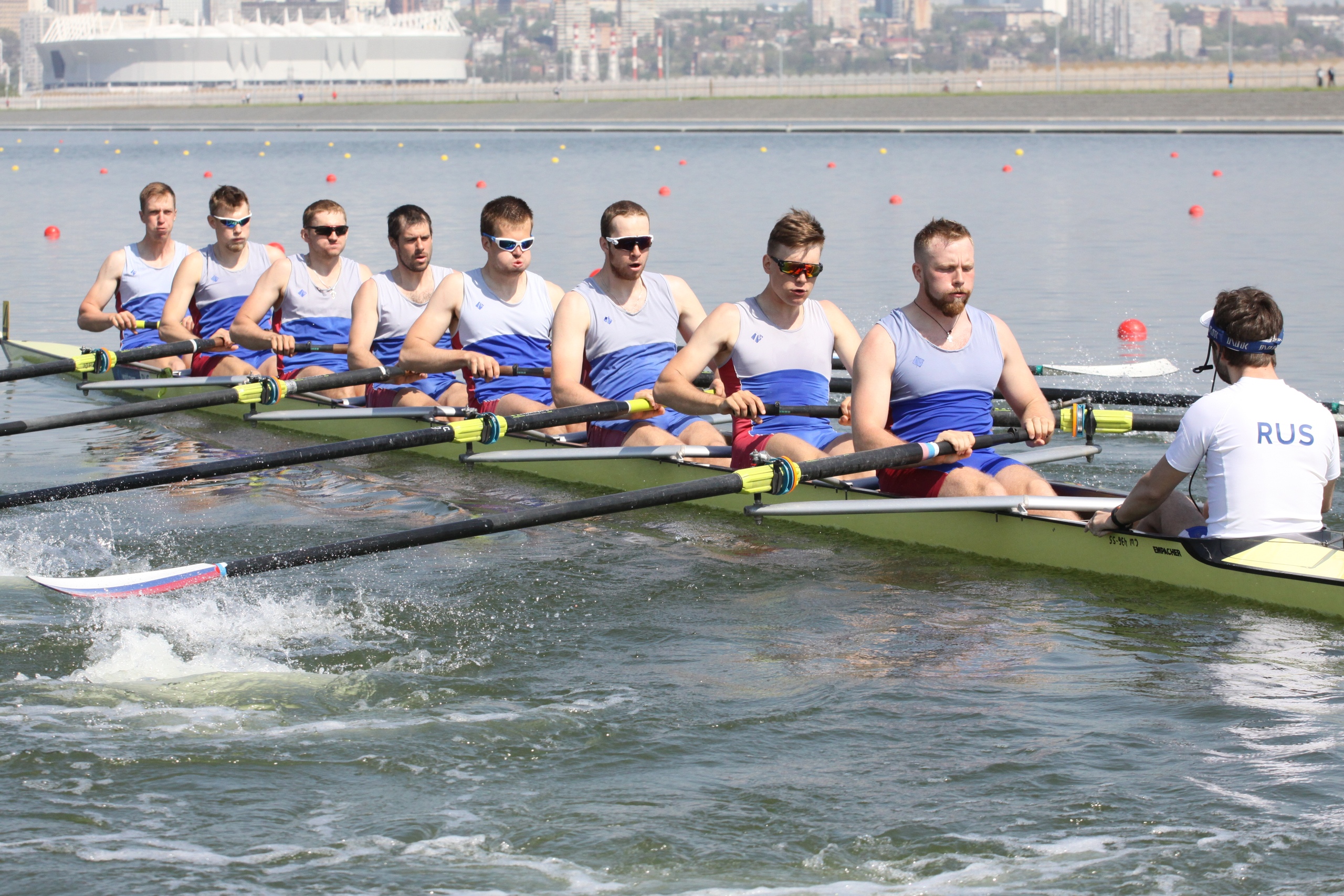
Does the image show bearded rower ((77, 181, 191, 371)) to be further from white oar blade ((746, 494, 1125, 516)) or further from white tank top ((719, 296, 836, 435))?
white oar blade ((746, 494, 1125, 516))

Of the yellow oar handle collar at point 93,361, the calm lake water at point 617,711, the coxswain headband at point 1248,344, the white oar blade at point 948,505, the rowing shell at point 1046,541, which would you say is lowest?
the calm lake water at point 617,711

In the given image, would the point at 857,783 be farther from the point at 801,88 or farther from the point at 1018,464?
the point at 801,88

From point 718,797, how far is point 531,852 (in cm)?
59

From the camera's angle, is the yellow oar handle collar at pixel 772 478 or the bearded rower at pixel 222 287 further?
the bearded rower at pixel 222 287

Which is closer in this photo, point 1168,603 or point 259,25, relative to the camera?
point 1168,603

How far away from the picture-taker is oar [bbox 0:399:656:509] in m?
6.93

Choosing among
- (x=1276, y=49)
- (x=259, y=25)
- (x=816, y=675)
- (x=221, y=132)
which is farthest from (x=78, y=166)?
(x=1276, y=49)

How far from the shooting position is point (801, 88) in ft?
247

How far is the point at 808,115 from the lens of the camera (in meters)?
59.3

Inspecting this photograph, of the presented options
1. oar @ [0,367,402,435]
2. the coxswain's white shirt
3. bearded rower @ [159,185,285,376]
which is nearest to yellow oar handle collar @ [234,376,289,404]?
oar @ [0,367,402,435]

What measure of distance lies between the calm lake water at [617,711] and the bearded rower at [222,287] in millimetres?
847

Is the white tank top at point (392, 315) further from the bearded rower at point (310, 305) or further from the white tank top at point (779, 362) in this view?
the white tank top at point (779, 362)

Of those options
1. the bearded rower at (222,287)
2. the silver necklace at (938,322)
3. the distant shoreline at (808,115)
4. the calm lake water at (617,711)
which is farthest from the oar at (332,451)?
the distant shoreline at (808,115)

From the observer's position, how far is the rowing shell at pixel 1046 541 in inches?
219
